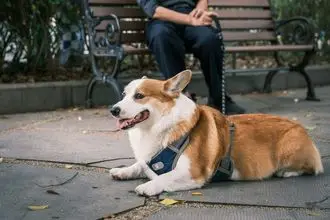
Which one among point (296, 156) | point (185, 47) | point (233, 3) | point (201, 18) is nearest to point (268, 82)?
point (233, 3)

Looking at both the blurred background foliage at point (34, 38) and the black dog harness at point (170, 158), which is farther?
the blurred background foliage at point (34, 38)

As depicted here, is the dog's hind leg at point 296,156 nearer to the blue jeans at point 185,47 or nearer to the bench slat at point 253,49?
the blue jeans at point 185,47

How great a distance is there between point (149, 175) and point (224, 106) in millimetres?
2264

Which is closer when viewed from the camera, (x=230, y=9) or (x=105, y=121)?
(x=105, y=121)

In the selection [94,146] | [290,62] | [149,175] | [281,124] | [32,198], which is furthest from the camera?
[290,62]

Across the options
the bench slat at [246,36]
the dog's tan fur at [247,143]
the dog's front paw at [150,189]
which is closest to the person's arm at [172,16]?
the bench slat at [246,36]

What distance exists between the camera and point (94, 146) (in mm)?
4750

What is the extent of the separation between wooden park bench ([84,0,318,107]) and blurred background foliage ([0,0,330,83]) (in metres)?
0.45

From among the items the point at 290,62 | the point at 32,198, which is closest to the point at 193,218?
the point at 32,198

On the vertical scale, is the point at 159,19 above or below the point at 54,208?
above

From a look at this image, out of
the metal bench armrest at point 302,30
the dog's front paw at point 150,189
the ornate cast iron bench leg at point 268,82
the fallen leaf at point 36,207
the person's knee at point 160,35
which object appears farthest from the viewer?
the ornate cast iron bench leg at point 268,82

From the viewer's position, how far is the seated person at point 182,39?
5566 millimetres

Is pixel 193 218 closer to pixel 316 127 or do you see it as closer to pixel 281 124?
pixel 281 124

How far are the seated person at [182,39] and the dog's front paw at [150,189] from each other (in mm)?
2234
